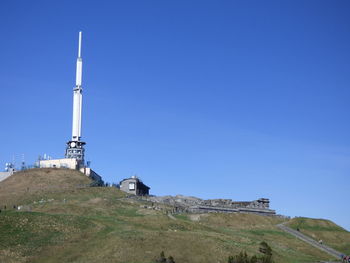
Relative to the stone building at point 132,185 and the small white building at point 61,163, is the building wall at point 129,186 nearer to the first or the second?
the stone building at point 132,185

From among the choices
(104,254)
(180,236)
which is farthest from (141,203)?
(104,254)

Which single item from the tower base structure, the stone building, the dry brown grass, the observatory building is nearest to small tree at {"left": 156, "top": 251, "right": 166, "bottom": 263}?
the dry brown grass

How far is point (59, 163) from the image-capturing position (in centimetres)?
14888

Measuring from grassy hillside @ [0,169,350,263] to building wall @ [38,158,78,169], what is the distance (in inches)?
871

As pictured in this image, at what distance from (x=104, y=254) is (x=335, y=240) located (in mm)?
55300

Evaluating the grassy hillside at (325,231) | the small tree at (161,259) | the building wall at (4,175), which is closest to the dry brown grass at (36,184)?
the building wall at (4,175)

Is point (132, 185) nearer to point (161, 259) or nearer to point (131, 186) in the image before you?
point (131, 186)

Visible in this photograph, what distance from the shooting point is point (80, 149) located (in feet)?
501

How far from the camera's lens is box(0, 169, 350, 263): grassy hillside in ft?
241

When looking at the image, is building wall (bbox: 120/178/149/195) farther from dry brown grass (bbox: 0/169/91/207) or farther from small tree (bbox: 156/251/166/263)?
small tree (bbox: 156/251/166/263)

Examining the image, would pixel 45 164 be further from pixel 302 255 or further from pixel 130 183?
pixel 302 255

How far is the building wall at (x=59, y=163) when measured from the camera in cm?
14738

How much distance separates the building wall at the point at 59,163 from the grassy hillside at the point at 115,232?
22.1 meters

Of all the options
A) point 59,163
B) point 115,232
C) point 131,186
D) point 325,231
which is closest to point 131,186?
point 131,186
